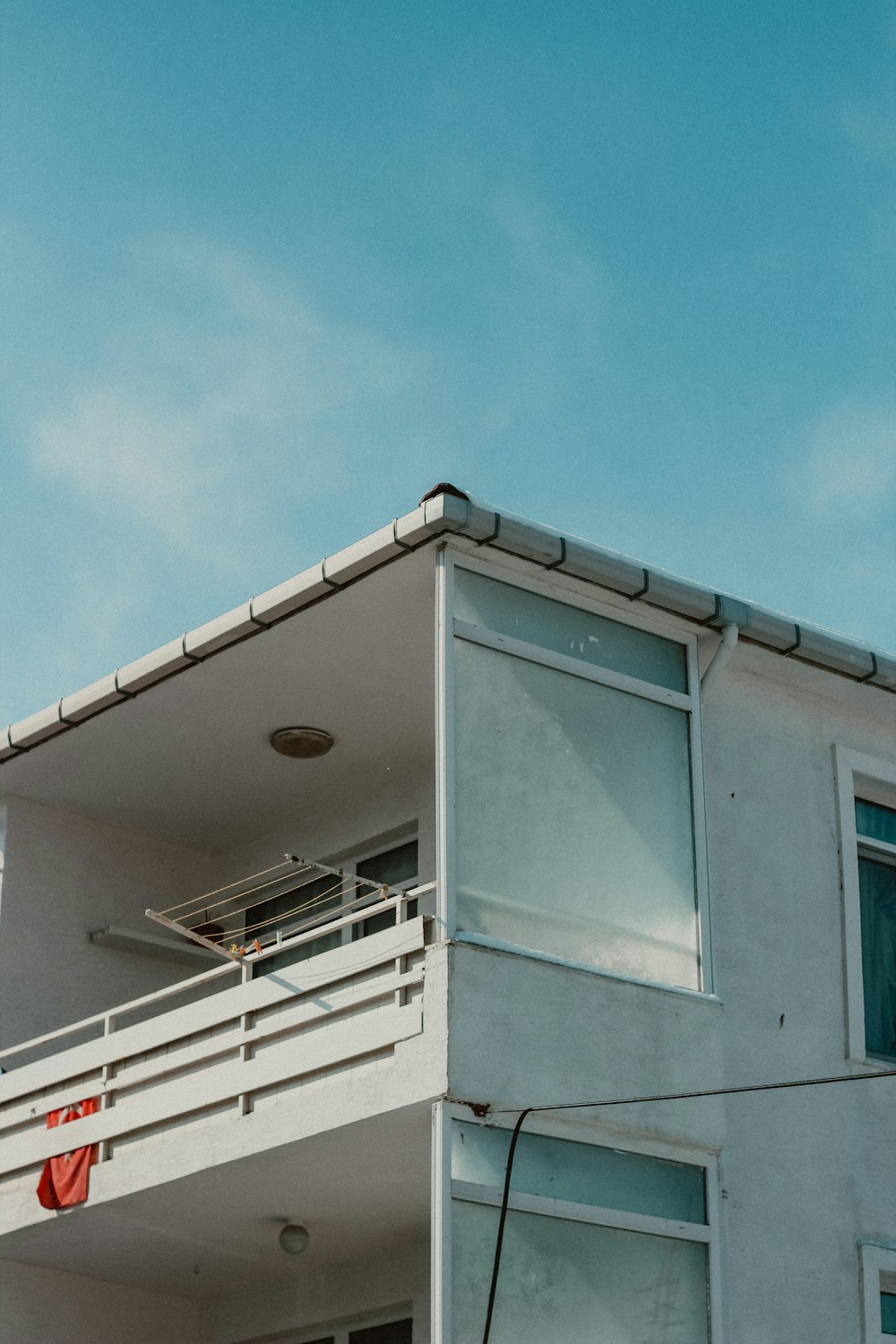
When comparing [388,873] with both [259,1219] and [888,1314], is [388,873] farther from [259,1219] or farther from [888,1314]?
[888,1314]

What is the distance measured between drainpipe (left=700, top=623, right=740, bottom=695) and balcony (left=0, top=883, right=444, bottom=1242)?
2.41 metres

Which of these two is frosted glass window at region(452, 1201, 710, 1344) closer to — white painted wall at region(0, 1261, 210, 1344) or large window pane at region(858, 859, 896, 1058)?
large window pane at region(858, 859, 896, 1058)

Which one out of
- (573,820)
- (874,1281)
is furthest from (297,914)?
(874,1281)

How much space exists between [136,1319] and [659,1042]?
5430mm

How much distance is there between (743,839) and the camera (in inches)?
516

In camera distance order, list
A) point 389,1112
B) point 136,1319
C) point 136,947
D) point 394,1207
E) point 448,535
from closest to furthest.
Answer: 1. point 389,1112
2. point 448,535
3. point 394,1207
4. point 136,1319
5. point 136,947

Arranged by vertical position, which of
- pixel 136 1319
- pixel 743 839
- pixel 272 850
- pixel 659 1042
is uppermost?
pixel 272 850

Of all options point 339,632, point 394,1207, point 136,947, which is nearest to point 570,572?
point 339,632

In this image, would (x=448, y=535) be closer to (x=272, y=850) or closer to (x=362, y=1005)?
(x=362, y=1005)

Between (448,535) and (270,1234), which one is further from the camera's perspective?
(270,1234)

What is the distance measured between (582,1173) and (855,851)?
3.46m

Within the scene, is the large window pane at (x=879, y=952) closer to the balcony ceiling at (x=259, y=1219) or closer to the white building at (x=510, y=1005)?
the white building at (x=510, y=1005)

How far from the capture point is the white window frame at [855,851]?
13086 millimetres

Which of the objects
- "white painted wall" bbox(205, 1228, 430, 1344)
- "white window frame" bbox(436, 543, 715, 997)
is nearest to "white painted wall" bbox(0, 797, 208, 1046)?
"white painted wall" bbox(205, 1228, 430, 1344)
